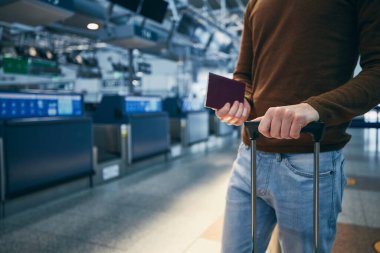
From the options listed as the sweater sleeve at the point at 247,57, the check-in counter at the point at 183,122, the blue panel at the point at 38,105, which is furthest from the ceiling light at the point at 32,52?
the sweater sleeve at the point at 247,57

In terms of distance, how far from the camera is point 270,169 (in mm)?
903

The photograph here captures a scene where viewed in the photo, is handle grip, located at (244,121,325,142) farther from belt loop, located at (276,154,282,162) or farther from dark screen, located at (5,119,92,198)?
dark screen, located at (5,119,92,198)

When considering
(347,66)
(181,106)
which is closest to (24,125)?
(347,66)

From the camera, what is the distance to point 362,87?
2.51 ft

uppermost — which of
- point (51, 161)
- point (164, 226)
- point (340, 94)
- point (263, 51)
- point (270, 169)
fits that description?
point (263, 51)

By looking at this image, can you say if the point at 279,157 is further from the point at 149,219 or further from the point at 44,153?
the point at 44,153

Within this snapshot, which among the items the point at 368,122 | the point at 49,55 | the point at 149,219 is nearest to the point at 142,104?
the point at 149,219

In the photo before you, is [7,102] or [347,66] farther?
[7,102]

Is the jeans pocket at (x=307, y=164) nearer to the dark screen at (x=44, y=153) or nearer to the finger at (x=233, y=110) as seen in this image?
the finger at (x=233, y=110)

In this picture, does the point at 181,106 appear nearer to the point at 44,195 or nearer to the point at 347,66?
the point at 44,195

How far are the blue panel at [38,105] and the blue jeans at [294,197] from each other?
260 centimetres

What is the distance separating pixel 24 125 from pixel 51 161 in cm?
49

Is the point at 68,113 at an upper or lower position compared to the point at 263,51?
lower

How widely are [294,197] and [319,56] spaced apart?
38cm
